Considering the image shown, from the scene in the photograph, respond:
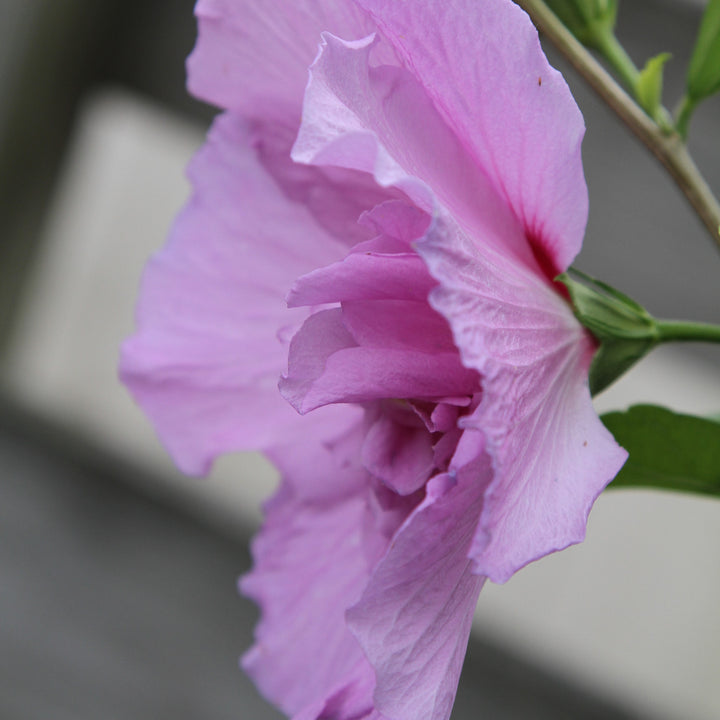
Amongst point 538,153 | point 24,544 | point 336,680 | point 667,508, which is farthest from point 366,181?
point 24,544

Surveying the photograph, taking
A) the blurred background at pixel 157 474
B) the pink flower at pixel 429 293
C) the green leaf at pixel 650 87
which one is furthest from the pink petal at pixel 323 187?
the blurred background at pixel 157 474

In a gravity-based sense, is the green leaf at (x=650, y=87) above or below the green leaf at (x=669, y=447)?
above

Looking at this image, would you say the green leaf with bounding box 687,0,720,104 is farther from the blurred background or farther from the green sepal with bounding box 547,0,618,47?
the blurred background

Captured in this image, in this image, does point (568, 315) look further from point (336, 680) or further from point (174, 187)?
point (174, 187)

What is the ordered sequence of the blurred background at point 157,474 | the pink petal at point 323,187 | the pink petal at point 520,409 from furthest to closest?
the blurred background at point 157,474 < the pink petal at point 323,187 < the pink petal at point 520,409

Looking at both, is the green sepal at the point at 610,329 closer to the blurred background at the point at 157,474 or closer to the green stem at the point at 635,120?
the green stem at the point at 635,120

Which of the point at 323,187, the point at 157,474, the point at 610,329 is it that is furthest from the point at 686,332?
the point at 157,474
